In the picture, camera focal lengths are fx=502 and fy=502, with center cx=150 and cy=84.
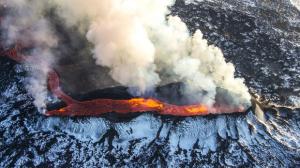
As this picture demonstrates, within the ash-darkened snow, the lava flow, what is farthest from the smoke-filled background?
the ash-darkened snow

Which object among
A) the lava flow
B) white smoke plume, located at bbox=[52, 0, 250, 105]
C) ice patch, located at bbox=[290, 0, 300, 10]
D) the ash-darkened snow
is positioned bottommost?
the ash-darkened snow

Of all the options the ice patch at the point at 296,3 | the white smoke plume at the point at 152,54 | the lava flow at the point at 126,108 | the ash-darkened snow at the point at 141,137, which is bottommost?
the ash-darkened snow at the point at 141,137

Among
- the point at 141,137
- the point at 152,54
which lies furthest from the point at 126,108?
the point at 152,54

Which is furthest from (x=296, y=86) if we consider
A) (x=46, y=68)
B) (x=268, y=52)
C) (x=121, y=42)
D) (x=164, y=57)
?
(x=46, y=68)

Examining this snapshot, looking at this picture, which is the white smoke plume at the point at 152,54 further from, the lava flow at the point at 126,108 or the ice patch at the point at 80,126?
the ice patch at the point at 80,126

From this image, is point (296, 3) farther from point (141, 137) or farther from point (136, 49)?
point (141, 137)

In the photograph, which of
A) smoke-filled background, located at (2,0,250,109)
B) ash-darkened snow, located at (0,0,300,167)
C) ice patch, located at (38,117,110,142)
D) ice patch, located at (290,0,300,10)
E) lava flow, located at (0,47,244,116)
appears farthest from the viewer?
ice patch, located at (290,0,300,10)

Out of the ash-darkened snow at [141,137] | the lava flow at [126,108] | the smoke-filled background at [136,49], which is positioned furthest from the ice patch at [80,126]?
the smoke-filled background at [136,49]

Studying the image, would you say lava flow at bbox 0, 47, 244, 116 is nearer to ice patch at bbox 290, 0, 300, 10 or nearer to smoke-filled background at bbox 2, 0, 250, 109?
smoke-filled background at bbox 2, 0, 250, 109
